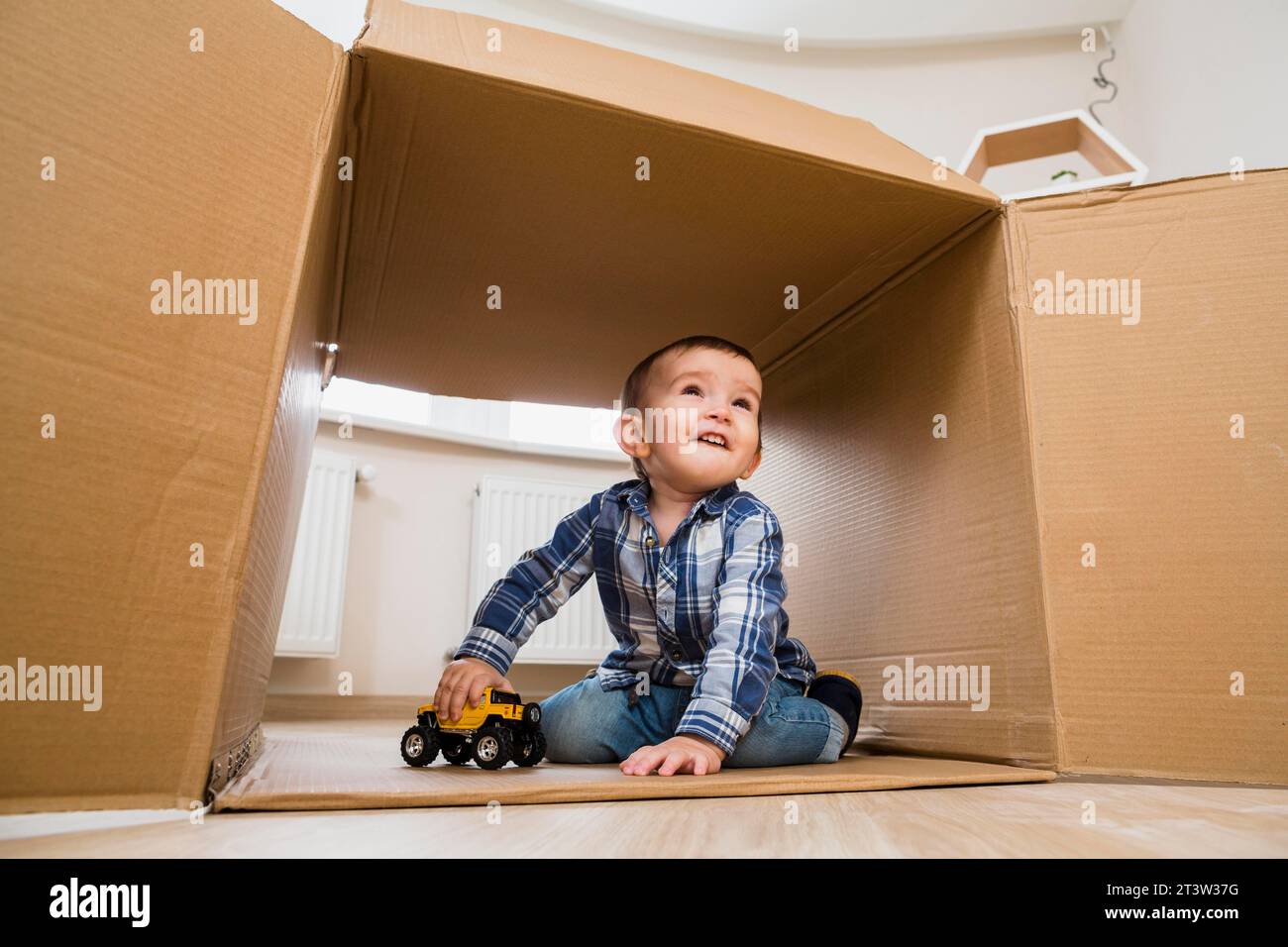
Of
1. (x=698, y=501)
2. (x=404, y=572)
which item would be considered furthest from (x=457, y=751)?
(x=404, y=572)

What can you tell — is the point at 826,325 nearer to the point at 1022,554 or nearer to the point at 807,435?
the point at 807,435

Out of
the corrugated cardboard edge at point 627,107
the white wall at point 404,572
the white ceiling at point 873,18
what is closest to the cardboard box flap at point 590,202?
the corrugated cardboard edge at point 627,107

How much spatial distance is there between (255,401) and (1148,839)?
498 mm

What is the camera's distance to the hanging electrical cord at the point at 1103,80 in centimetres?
194

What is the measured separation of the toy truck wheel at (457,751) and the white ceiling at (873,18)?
178cm

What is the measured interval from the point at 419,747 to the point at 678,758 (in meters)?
0.22

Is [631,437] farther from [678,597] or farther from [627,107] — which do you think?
[627,107]

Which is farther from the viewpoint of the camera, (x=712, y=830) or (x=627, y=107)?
(x=627, y=107)

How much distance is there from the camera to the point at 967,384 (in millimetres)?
822

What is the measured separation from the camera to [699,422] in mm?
886

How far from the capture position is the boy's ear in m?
0.92
